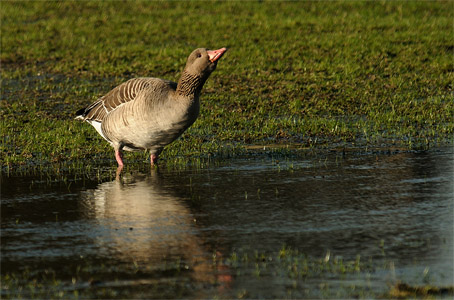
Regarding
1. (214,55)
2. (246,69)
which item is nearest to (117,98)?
(214,55)

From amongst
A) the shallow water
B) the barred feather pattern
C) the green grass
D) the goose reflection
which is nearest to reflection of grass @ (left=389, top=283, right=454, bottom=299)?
the shallow water

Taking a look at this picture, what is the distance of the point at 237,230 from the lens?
26.0 ft

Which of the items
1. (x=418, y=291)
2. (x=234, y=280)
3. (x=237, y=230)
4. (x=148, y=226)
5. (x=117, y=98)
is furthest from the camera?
(x=117, y=98)

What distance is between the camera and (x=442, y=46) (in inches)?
816

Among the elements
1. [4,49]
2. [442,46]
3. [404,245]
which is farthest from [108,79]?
[404,245]

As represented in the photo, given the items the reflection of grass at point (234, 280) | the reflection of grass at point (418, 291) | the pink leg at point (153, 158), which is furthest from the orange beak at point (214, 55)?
the reflection of grass at point (418, 291)

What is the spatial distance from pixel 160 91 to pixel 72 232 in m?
3.60

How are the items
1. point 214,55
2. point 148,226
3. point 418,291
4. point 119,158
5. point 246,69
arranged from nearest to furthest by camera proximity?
point 418,291 < point 148,226 < point 214,55 < point 119,158 < point 246,69

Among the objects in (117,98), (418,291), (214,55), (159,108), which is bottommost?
(418,291)

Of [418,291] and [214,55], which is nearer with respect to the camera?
[418,291]

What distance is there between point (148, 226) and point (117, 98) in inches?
160

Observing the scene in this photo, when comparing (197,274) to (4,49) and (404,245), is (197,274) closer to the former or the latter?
(404,245)

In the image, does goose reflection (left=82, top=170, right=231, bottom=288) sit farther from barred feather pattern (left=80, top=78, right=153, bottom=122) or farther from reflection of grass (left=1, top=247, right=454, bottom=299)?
barred feather pattern (left=80, top=78, right=153, bottom=122)

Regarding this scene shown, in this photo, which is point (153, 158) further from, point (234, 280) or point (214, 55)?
point (234, 280)
